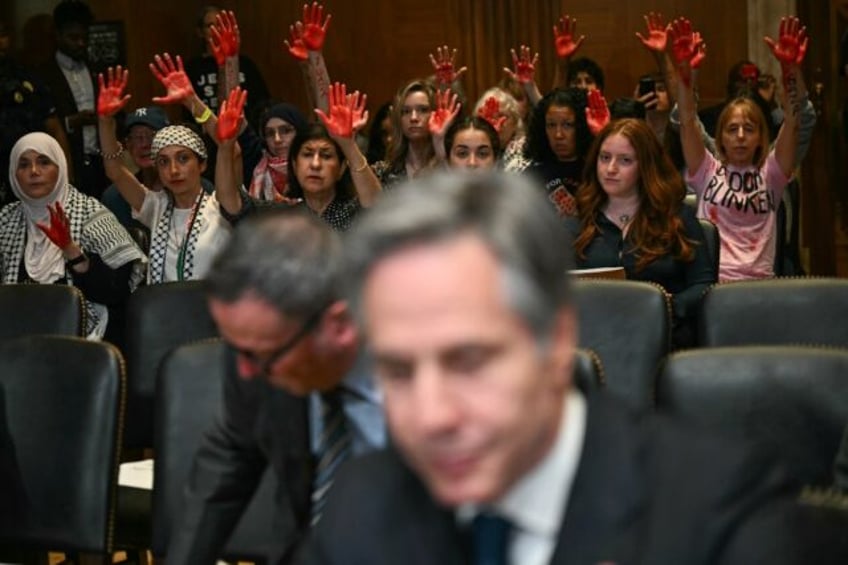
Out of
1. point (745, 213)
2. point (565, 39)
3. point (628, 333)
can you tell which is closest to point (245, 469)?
point (628, 333)

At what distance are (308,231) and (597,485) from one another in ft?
2.56

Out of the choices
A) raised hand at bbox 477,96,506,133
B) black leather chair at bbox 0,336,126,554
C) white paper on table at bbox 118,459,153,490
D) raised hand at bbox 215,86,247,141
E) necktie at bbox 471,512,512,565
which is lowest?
white paper on table at bbox 118,459,153,490

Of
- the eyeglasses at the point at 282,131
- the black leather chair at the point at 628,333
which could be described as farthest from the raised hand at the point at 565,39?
the black leather chair at the point at 628,333

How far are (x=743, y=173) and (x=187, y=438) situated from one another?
2.97 meters

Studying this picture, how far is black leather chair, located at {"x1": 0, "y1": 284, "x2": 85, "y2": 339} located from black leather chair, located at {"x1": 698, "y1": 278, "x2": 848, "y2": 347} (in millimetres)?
1663

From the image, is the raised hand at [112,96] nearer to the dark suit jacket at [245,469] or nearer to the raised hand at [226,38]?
the raised hand at [226,38]

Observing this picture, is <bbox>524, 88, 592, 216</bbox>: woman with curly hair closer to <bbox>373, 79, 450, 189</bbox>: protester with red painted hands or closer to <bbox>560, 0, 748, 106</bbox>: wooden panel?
<bbox>373, 79, 450, 189</bbox>: protester with red painted hands

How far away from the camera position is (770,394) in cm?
257

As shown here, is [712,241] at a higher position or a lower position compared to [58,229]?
lower

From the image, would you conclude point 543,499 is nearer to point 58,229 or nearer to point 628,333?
point 628,333

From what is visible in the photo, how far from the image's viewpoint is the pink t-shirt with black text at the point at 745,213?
523 centimetres

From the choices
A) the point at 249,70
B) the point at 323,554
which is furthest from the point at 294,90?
the point at 323,554

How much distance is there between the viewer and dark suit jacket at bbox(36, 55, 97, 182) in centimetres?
769

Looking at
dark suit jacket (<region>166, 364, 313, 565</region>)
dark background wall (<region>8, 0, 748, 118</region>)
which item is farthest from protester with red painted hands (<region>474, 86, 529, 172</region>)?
dark suit jacket (<region>166, 364, 313, 565</region>)
